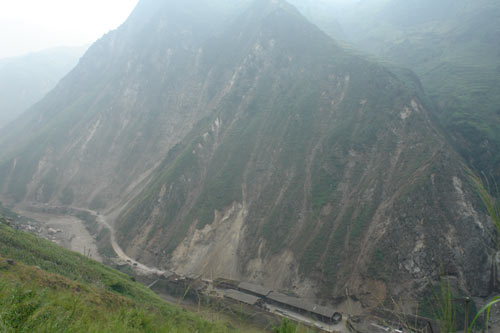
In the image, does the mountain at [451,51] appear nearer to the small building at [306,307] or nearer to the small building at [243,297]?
the small building at [306,307]

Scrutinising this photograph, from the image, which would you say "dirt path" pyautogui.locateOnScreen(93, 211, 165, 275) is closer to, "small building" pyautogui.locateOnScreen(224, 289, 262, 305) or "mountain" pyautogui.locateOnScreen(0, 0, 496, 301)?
"mountain" pyautogui.locateOnScreen(0, 0, 496, 301)

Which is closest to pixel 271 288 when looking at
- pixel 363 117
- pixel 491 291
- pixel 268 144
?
pixel 491 291

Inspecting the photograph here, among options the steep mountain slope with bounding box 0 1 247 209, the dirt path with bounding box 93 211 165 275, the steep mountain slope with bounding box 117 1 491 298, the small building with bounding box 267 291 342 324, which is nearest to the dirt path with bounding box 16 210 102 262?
the dirt path with bounding box 93 211 165 275

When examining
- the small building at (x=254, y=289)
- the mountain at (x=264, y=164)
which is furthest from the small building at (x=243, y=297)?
the mountain at (x=264, y=164)

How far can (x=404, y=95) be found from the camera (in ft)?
189

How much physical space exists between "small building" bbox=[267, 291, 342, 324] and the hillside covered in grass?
13856mm

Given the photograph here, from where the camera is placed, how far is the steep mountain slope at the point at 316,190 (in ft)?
129

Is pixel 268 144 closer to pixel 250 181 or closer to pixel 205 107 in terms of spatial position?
pixel 250 181

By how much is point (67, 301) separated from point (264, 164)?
54.4m

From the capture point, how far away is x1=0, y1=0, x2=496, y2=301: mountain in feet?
132

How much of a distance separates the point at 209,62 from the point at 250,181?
57.2m

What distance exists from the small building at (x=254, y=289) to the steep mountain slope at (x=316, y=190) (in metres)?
3.03

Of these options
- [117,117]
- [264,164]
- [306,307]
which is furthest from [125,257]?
[117,117]

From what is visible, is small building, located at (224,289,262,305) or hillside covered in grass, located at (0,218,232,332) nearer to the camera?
hillside covered in grass, located at (0,218,232,332)
